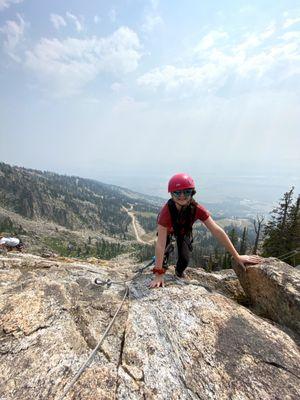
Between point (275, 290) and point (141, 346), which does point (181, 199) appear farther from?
point (141, 346)

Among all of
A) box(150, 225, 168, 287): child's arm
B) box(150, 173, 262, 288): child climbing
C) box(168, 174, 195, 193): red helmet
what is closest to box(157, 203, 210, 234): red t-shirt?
box(150, 173, 262, 288): child climbing

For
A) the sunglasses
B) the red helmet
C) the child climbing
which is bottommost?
the child climbing

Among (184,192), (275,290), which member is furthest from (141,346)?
(275,290)

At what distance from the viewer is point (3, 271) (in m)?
9.29

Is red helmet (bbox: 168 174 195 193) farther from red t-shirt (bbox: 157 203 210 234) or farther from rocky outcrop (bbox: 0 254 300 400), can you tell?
rocky outcrop (bbox: 0 254 300 400)

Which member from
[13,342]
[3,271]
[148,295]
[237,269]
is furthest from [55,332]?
[237,269]

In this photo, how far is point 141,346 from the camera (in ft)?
19.7

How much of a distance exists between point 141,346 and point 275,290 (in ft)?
15.1

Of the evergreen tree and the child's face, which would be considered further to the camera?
the evergreen tree

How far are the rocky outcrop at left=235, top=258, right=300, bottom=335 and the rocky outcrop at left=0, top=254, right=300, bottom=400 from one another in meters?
0.84

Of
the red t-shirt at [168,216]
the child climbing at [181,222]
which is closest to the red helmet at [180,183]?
the child climbing at [181,222]

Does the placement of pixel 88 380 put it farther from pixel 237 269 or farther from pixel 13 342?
pixel 237 269

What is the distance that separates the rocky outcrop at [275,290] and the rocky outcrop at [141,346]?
2.75 ft

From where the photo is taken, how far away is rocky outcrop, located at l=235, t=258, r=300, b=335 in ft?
24.9
